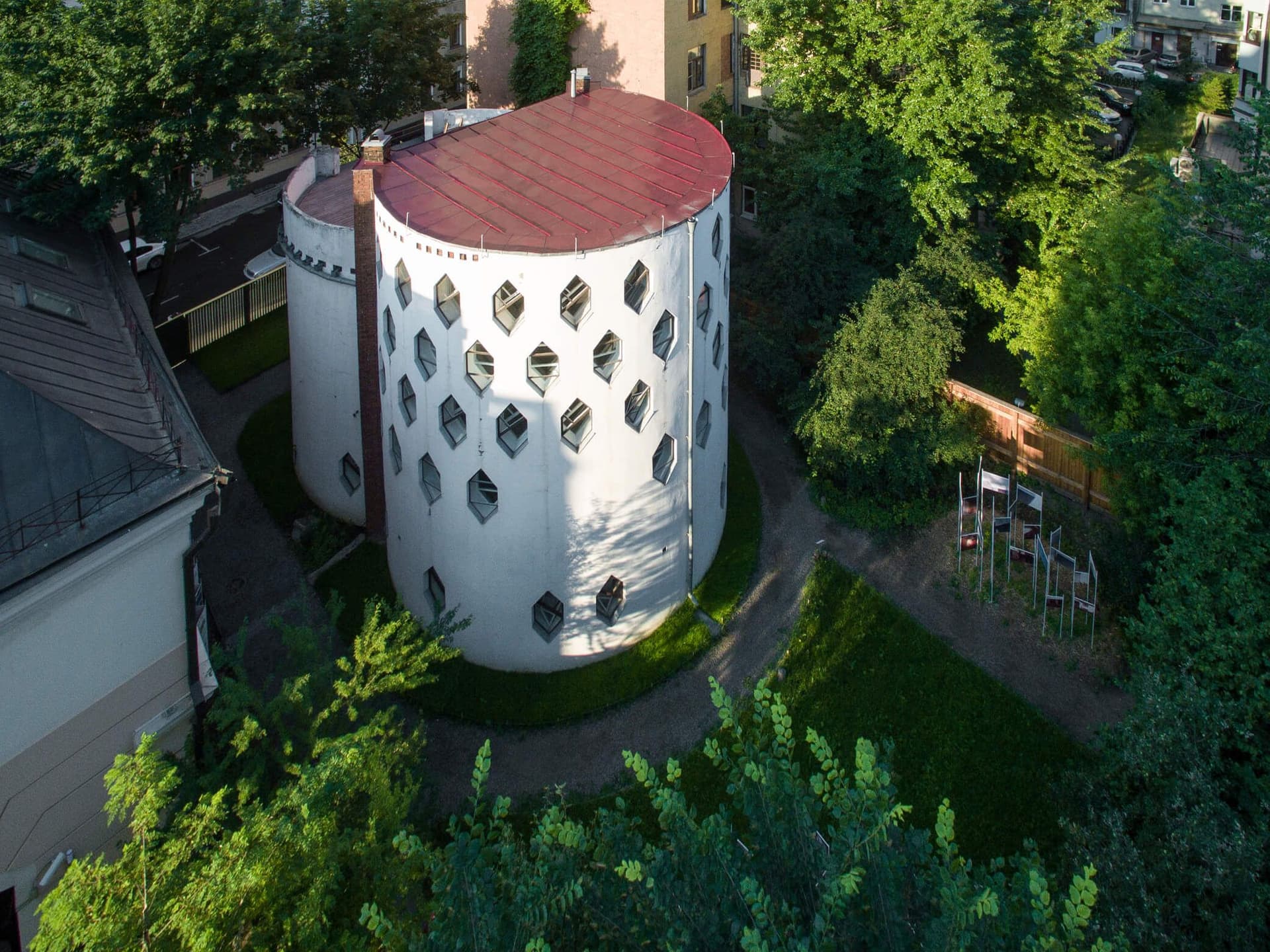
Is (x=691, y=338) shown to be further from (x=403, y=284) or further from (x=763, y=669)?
(x=763, y=669)

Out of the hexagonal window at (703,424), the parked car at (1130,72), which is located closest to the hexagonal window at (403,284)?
the hexagonal window at (703,424)

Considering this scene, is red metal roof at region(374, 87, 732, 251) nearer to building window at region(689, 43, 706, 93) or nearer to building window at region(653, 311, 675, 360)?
building window at region(653, 311, 675, 360)

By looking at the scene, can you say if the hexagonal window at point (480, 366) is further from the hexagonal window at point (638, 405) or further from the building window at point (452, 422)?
the hexagonal window at point (638, 405)

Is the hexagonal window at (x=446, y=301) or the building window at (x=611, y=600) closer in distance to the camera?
the hexagonal window at (x=446, y=301)

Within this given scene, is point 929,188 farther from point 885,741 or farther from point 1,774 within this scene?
point 1,774

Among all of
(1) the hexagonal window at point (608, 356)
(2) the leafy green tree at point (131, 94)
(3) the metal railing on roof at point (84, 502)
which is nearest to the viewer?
(3) the metal railing on roof at point (84, 502)

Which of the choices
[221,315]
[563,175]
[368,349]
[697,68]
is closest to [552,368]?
[563,175]

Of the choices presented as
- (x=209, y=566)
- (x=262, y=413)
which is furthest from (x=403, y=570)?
(x=262, y=413)
